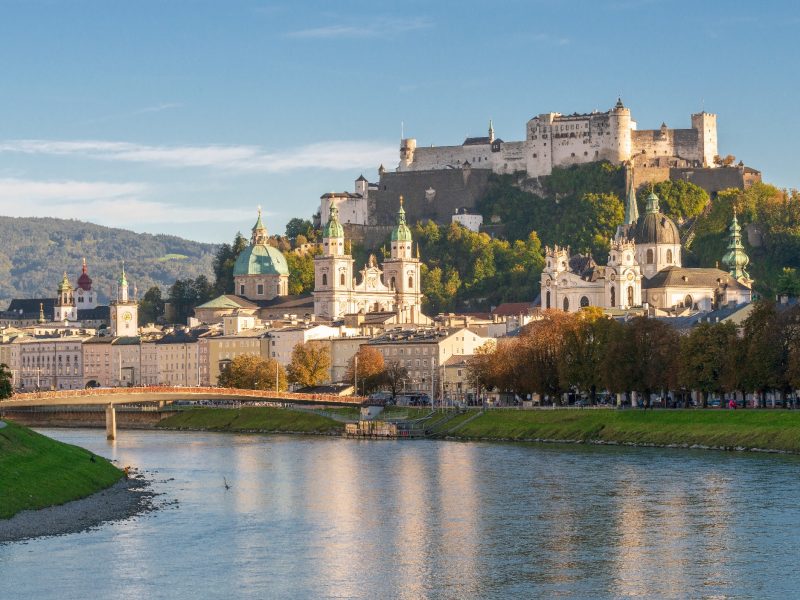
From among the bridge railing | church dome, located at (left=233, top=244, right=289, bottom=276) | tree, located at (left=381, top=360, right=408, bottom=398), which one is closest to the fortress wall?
church dome, located at (left=233, top=244, right=289, bottom=276)

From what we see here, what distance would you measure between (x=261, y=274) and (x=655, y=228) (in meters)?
37.7

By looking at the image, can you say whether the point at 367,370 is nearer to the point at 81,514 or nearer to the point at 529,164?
the point at 529,164

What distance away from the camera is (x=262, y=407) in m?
107

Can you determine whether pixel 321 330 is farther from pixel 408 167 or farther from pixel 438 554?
pixel 438 554

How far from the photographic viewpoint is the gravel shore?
152 ft

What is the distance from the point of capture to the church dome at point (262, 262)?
162875 mm

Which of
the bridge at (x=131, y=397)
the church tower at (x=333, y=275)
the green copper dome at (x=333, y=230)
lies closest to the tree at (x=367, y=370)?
the bridge at (x=131, y=397)

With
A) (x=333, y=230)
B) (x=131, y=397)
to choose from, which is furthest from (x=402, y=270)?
(x=131, y=397)

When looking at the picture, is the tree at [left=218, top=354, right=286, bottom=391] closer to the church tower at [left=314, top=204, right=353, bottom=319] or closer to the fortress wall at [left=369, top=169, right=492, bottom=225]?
the church tower at [left=314, top=204, right=353, bottom=319]

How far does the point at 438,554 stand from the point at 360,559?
1.93m

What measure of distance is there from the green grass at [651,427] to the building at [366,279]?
195 ft

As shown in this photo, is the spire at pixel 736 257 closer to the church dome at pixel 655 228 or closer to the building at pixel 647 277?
the building at pixel 647 277

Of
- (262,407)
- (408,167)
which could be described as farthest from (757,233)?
(262,407)

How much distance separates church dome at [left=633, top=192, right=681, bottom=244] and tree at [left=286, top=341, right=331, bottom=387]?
28624 millimetres
